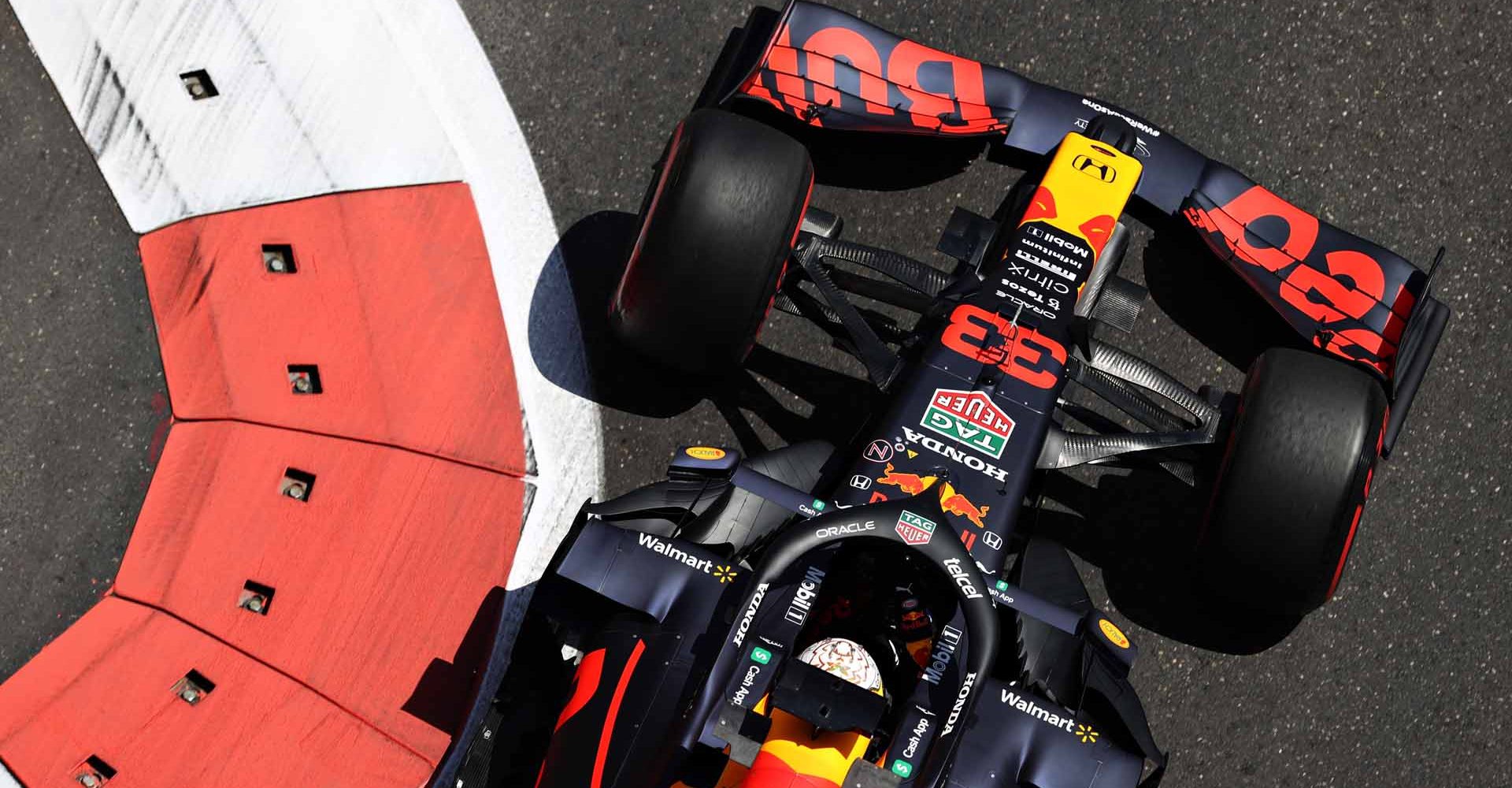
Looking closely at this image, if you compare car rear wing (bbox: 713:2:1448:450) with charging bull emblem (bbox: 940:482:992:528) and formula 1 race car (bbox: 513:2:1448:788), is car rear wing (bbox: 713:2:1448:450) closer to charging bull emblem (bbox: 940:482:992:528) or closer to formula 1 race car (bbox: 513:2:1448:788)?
formula 1 race car (bbox: 513:2:1448:788)

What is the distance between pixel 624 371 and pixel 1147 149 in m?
2.20

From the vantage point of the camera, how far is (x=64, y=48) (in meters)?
5.62

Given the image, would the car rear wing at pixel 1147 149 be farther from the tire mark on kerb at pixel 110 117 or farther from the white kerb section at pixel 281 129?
the tire mark on kerb at pixel 110 117

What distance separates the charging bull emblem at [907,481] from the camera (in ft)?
15.6

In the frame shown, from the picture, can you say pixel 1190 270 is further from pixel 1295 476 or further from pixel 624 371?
pixel 624 371

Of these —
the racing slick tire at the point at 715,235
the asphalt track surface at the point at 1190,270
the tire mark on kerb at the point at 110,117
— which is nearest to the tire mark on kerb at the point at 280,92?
the tire mark on kerb at the point at 110,117

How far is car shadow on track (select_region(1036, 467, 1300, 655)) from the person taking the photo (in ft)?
18.8

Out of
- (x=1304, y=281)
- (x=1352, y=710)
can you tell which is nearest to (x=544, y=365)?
(x=1304, y=281)

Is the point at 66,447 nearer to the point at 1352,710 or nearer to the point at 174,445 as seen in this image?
the point at 174,445

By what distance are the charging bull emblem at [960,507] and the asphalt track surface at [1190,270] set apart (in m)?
1.15

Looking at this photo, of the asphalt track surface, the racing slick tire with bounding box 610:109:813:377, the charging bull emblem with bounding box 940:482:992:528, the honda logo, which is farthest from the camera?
the asphalt track surface

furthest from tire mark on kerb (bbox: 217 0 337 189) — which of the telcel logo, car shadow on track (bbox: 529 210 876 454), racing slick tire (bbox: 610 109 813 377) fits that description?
the telcel logo

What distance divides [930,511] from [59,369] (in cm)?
350

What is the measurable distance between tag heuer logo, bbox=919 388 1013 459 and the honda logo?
1.00 metres
